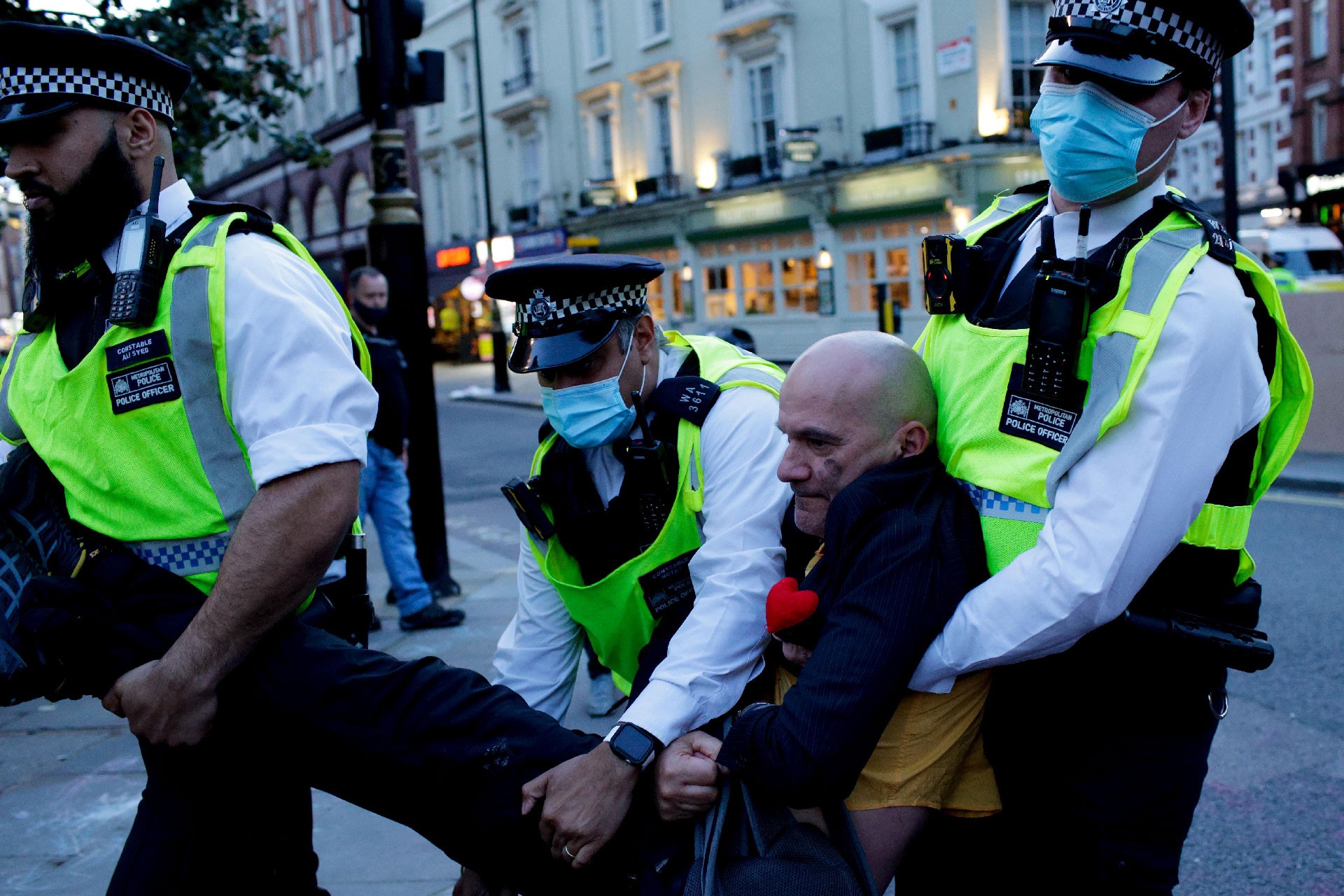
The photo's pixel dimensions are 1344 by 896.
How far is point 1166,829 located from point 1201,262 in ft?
2.79

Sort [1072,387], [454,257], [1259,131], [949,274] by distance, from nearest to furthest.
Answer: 1. [1072,387]
2. [949,274]
3. [454,257]
4. [1259,131]

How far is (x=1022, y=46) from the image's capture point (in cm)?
2177

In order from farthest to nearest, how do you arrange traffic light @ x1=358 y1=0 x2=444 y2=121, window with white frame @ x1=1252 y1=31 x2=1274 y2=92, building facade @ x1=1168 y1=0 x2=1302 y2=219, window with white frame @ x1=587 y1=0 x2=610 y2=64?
window with white frame @ x1=1252 y1=31 x2=1274 y2=92
building facade @ x1=1168 y1=0 x2=1302 y2=219
window with white frame @ x1=587 y1=0 x2=610 y2=64
traffic light @ x1=358 y1=0 x2=444 y2=121

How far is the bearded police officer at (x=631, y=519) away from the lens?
1.88 m

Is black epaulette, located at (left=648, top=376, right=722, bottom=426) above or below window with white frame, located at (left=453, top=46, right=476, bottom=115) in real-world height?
below

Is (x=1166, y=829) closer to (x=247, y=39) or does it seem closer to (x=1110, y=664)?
(x=1110, y=664)

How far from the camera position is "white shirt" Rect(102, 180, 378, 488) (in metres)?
1.86

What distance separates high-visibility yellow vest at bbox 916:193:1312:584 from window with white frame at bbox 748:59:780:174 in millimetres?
25069

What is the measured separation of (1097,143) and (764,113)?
84.7ft

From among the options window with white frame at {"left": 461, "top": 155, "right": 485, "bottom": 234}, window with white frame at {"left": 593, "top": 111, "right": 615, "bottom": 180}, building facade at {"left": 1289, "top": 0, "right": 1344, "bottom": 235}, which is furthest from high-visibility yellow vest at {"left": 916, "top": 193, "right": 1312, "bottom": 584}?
window with white frame at {"left": 461, "top": 155, "right": 485, "bottom": 234}

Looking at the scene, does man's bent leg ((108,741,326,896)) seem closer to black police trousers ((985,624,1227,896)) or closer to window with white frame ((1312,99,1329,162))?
black police trousers ((985,624,1227,896))

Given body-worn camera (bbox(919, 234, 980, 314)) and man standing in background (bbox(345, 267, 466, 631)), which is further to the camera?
man standing in background (bbox(345, 267, 466, 631))

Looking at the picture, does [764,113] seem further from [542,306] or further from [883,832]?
[883,832]

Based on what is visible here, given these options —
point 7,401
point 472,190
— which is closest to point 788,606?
point 7,401
